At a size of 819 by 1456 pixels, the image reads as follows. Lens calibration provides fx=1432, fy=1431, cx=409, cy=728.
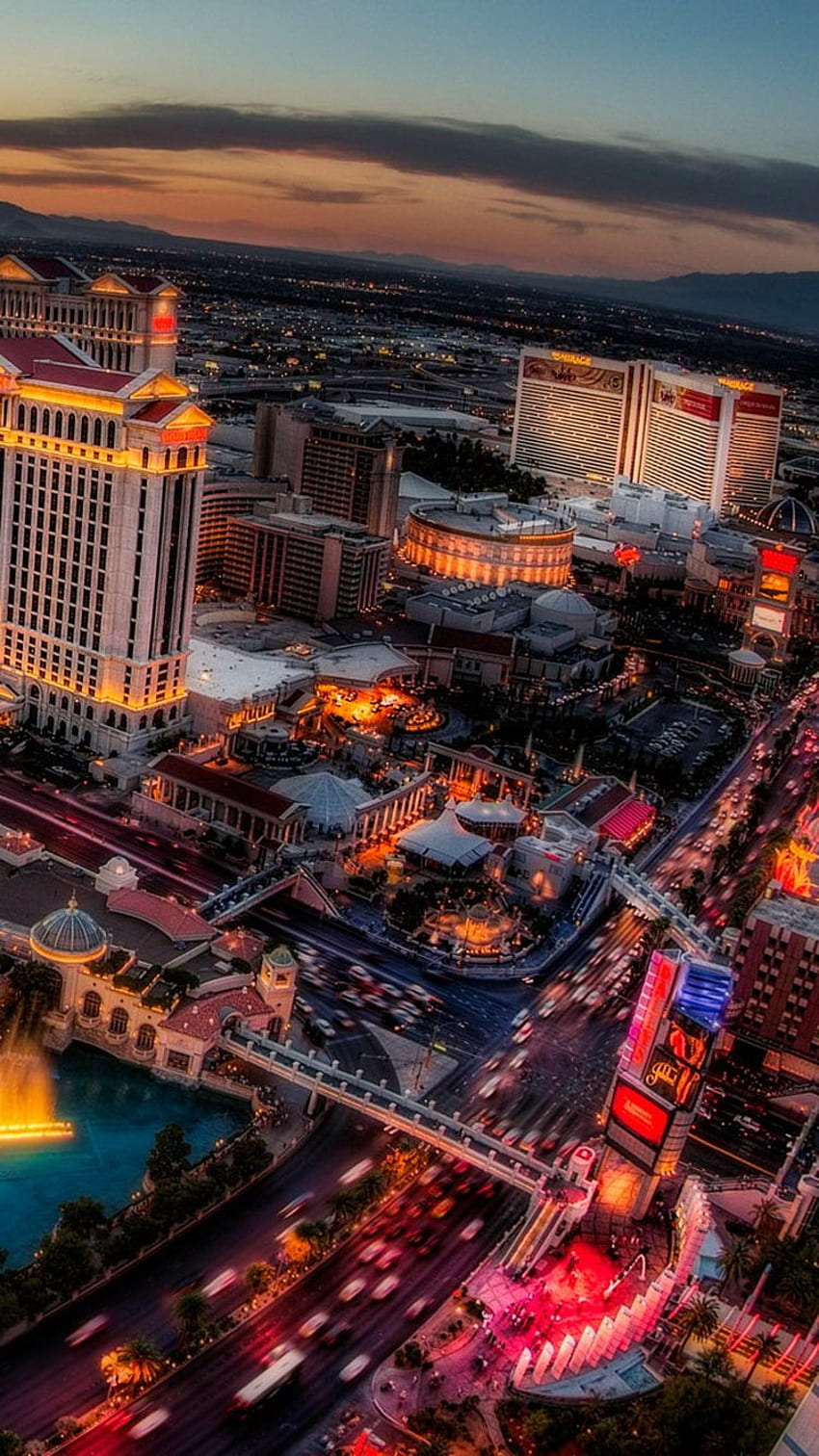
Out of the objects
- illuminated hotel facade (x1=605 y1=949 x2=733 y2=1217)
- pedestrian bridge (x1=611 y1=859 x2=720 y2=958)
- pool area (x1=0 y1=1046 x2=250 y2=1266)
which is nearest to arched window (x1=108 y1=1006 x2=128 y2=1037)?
pool area (x1=0 y1=1046 x2=250 y2=1266)

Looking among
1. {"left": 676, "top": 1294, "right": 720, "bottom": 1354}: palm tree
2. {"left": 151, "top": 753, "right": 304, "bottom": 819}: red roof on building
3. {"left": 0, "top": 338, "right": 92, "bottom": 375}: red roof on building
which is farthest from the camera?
{"left": 0, "top": 338, "right": 92, "bottom": 375}: red roof on building

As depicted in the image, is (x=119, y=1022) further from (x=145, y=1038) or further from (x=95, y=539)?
(x=95, y=539)

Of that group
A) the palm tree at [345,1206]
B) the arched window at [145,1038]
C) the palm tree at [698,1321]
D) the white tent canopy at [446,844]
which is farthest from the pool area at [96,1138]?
the white tent canopy at [446,844]

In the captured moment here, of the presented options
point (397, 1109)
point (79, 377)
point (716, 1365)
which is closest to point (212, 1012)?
point (397, 1109)

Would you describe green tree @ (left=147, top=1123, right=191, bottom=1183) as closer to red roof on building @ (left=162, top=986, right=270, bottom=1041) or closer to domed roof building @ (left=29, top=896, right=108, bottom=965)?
red roof on building @ (left=162, top=986, right=270, bottom=1041)

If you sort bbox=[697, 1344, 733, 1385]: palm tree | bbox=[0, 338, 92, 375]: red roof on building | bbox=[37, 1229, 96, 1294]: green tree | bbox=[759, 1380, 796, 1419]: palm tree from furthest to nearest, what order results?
bbox=[0, 338, 92, 375]: red roof on building, bbox=[37, 1229, 96, 1294]: green tree, bbox=[697, 1344, 733, 1385]: palm tree, bbox=[759, 1380, 796, 1419]: palm tree

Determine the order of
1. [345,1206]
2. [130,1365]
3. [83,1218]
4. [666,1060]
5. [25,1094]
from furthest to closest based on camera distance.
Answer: [25,1094] → [666,1060] → [345,1206] → [83,1218] → [130,1365]
